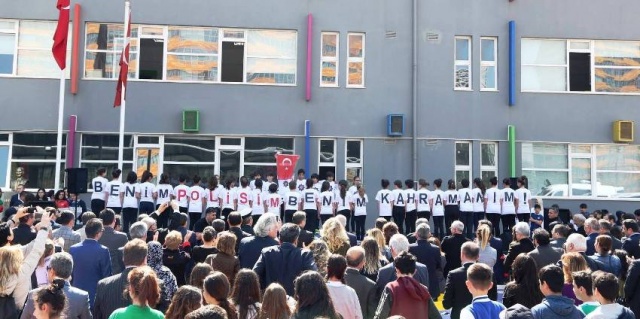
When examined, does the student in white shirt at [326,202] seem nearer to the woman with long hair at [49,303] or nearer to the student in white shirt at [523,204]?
the student in white shirt at [523,204]

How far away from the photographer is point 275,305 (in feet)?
16.5

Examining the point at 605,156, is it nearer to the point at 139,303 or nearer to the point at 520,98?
the point at 520,98

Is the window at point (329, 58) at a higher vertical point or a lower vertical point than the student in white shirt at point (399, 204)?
higher

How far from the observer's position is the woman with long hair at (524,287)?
659cm

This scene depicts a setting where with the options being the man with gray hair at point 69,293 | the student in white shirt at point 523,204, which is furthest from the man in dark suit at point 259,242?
the student in white shirt at point 523,204

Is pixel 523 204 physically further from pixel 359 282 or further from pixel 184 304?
pixel 184 304

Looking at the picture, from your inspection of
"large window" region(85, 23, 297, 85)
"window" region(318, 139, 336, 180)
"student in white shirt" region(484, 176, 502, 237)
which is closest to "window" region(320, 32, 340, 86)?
"large window" region(85, 23, 297, 85)

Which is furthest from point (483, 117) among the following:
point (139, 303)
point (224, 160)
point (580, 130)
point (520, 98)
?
point (139, 303)

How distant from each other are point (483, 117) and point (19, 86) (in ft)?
46.8

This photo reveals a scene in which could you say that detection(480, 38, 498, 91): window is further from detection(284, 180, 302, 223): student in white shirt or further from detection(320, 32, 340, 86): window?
detection(284, 180, 302, 223): student in white shirt

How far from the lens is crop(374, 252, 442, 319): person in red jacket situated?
6188 millimetres

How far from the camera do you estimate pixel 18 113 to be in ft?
66.7

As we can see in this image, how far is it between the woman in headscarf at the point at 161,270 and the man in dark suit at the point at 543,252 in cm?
435

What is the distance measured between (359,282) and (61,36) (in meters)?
15.2
